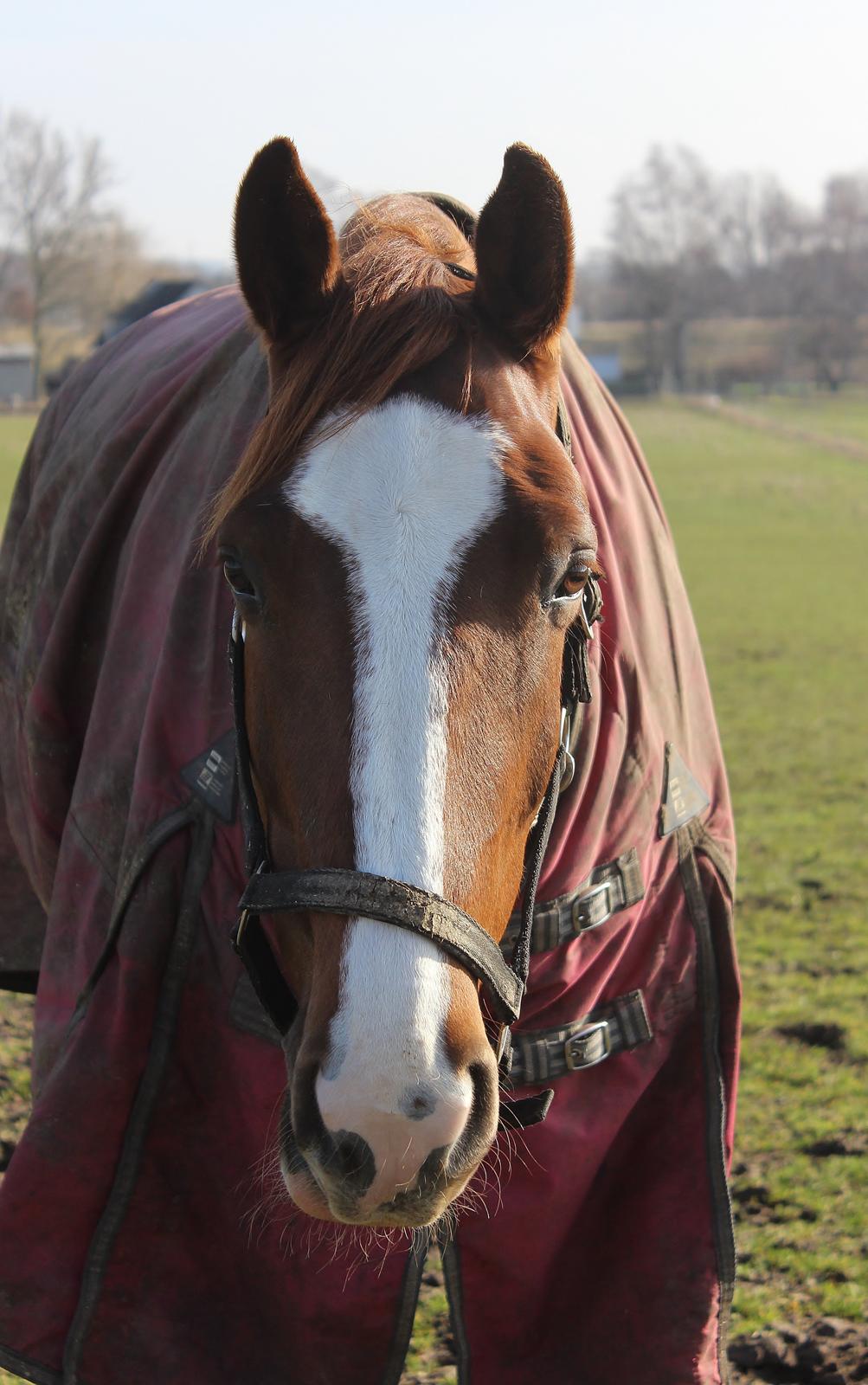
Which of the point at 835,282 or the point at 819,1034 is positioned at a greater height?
the point at 835,282

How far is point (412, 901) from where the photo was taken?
5.37 feet

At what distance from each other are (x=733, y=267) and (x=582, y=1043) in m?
83.4

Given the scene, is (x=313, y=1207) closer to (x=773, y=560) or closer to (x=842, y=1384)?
(x=842, y=1384)

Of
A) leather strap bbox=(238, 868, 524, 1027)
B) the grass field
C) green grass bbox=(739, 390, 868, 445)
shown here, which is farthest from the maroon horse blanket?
green grass bbox=(739, 390, 868, 445)

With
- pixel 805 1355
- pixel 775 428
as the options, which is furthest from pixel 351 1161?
pixel 775 428

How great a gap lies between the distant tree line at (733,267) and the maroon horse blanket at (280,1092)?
64.2 m

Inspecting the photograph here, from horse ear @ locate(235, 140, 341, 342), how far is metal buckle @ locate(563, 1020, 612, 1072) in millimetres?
1346

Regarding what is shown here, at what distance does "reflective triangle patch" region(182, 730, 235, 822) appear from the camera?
2383mm

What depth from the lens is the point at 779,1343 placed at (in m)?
3.15

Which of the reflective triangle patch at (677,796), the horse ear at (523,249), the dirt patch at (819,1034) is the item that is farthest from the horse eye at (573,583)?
the dirt patch at (819,1034)

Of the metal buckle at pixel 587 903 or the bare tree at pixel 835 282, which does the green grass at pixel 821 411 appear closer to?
the bare tree at pixel 835 282

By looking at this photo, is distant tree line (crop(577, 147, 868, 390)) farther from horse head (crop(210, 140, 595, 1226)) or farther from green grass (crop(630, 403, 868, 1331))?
horse head (crop(210, 140, 595, 1226))

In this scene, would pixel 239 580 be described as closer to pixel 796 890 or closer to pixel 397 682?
pixel 397 682

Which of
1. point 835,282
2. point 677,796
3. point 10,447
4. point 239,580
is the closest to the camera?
point 239,580
